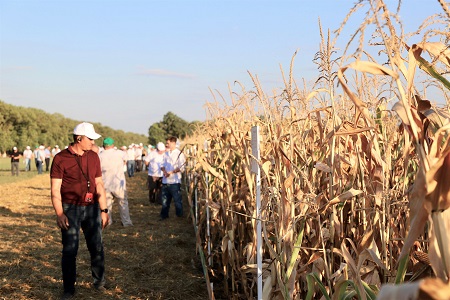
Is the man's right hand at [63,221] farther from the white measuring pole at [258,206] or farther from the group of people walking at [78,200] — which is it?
the white measuring pole at [258,206]

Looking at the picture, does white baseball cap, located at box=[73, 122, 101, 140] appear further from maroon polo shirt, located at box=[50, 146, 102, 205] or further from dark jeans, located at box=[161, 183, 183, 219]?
dark jeans, located at box=[161, 183, 183, 219]

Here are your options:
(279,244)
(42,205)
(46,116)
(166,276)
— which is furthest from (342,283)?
(46,116)

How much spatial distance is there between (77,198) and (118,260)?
2576 mm

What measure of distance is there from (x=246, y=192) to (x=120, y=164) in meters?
5.39

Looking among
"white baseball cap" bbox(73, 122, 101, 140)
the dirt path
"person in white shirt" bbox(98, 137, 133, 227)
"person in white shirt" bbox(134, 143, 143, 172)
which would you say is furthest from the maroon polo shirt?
"person in white shirt" bbox(134, 143, 143, 172)

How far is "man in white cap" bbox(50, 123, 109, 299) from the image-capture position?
19.0 feet

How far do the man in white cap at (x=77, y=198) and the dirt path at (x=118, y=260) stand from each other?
1.93 feet

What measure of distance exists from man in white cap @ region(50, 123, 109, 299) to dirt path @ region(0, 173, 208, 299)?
1.93 ft

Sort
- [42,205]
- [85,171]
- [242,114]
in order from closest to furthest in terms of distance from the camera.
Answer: [85,171] → [242,114] → [42,205]

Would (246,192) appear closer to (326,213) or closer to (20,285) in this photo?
(326,213)

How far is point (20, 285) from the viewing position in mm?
6648

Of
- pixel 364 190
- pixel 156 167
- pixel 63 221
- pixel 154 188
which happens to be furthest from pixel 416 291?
pixel 154 188

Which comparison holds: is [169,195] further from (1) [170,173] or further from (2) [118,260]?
(2) [118,260]

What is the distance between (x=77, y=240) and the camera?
5859 millimetres
